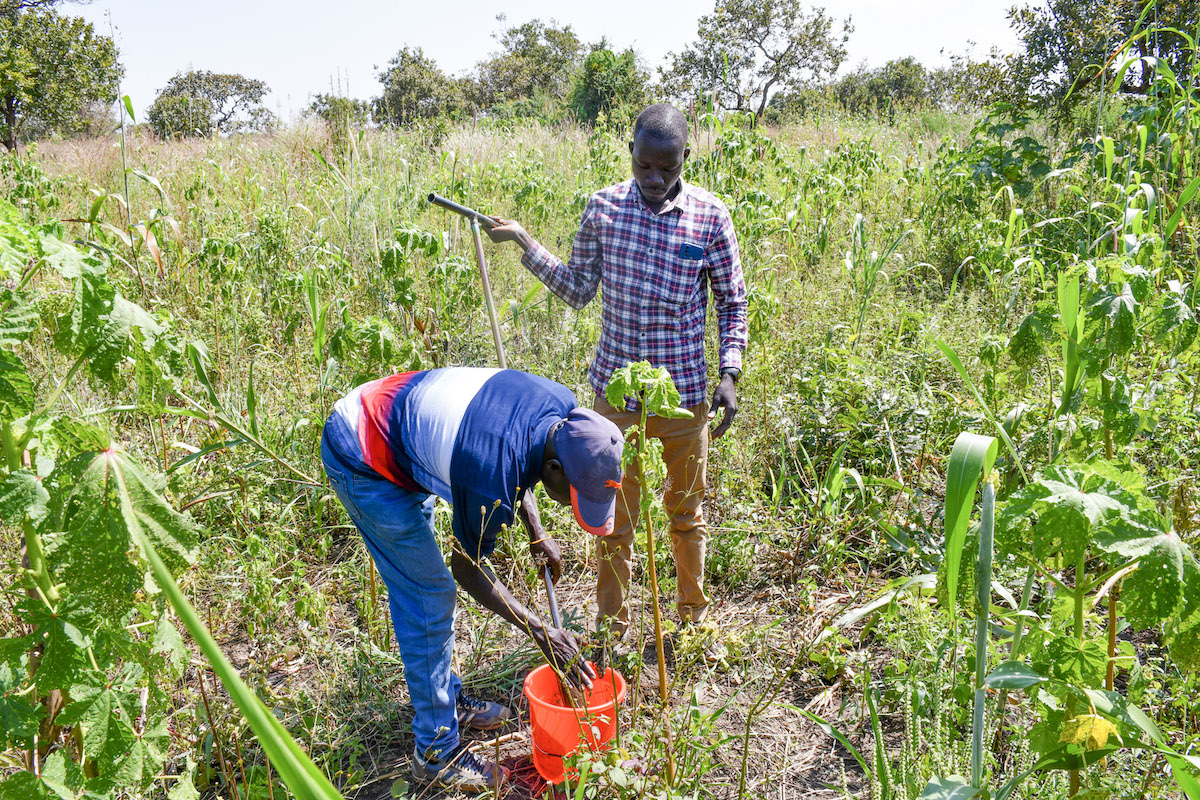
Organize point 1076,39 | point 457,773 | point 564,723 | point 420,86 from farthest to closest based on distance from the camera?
point 420,86 < point 1076,39 < point 457,773 < point 564,723

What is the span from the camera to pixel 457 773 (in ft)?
6.96

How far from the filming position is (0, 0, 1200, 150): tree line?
5828 mm

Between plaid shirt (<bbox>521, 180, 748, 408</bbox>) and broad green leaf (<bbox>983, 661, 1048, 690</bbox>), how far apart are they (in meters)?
1.37

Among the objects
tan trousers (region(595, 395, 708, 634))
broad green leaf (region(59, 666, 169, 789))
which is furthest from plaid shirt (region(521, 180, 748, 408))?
broad green leaf (region(59, 666, 169, 789))

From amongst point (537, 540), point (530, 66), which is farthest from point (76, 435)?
point (530, 66)

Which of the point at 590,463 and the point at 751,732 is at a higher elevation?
the point at 590,463

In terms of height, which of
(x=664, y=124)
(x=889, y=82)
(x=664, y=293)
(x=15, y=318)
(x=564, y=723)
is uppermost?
(x=889, y=82)

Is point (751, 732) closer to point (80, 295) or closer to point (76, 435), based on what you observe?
point (76, 435)

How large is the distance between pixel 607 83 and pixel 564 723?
15078mm

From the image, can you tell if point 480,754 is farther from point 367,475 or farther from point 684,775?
point 367,475

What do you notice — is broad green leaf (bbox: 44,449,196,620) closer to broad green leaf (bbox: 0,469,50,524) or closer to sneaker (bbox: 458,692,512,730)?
broad green leaf (bbox: 0,469,50,524)

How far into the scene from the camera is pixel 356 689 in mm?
2461

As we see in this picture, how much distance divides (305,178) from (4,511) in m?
7.32

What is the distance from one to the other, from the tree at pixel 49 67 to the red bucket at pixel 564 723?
1401 centimetres
